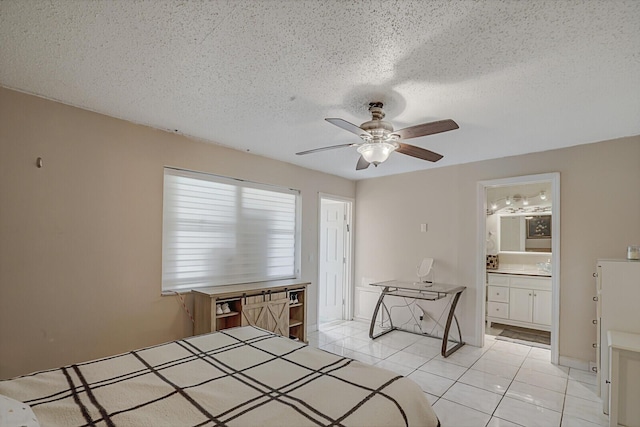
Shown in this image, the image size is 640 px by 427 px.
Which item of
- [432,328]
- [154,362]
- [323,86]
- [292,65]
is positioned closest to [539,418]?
[432,328]

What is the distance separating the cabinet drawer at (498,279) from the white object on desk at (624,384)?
104 inches

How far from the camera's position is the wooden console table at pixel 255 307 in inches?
126

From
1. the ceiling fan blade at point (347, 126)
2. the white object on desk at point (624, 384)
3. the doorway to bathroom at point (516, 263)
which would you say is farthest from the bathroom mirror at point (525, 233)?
the ceiling fan blade at point (347, 126)

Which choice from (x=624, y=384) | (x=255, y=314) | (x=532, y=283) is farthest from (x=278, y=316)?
(x=532, y=283)

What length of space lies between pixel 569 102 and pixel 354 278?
380 centimetres

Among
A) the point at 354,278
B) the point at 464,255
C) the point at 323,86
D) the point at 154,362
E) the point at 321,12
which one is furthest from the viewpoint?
the point at 354,278

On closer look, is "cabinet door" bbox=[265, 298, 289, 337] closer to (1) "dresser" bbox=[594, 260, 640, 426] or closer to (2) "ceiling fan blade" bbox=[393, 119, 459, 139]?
(2) "ceiling fan blade" bbox=[393, 119, 459, 139]

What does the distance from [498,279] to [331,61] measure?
4.58 meters

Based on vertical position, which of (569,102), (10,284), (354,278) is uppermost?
(569,102)

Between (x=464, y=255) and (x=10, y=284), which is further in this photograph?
(x=464, y=255)

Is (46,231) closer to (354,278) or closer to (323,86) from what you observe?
(323,86)

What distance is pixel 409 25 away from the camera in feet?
5.08

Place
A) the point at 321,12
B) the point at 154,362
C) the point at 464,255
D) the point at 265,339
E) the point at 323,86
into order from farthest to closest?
the point at 464,255
the point at 265,339
the point at 323,86
the point at 154,362
the point at 321,12

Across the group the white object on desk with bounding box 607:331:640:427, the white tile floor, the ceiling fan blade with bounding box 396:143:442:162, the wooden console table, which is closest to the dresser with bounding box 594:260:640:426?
the white object on desk with bounding box 607:331:640:427
